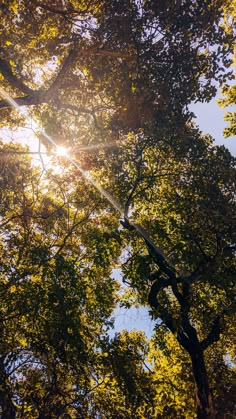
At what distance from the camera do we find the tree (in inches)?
472

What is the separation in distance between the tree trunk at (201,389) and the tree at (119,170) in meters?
0.04

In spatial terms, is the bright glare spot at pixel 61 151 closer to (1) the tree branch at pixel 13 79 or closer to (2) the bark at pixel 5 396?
(1) the tree branch at pixel 13 79

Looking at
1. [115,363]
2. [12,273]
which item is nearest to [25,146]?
[12,273]

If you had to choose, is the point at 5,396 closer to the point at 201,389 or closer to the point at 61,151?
the point at 201,389

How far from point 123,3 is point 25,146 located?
29.0 feet

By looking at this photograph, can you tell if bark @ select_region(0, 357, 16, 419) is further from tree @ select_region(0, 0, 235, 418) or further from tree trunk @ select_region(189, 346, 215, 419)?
tree trunk @ select_region(189, 346, 215, 419)

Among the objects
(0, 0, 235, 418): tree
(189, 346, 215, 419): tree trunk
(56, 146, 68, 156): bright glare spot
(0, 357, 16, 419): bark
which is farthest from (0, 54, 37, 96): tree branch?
(189, 346, 215, 419): tree trunk

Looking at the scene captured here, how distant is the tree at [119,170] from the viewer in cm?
1200

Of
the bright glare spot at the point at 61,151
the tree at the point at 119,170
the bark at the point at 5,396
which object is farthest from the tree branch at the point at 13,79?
the bark at the point at 5,396

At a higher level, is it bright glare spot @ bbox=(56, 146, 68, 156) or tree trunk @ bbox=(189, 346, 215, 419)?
bright glare spot @ bbox=(56, 146, 68, 156)

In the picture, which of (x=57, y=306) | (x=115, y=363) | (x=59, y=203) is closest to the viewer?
(x=57, y=306)

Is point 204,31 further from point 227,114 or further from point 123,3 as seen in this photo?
point 227,114

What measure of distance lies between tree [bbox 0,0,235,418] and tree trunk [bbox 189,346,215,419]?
43mm

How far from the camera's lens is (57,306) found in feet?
36.8
